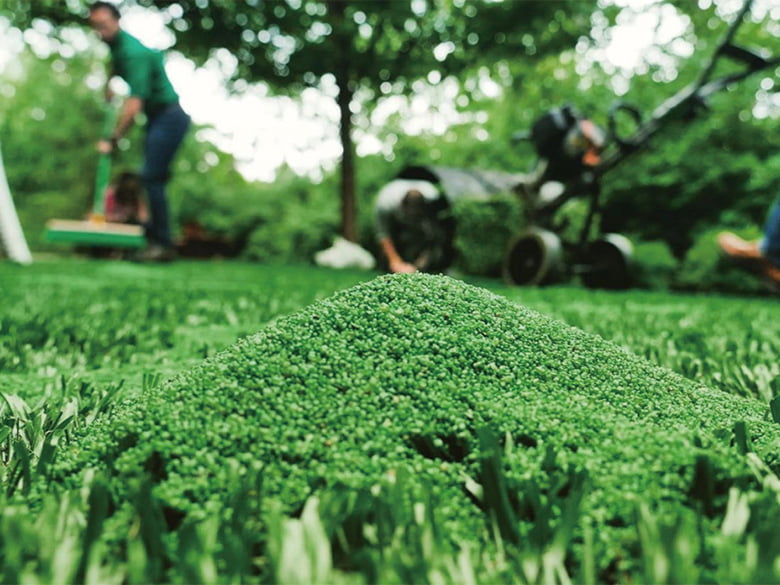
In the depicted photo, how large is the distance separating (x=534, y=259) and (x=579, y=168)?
2.91 feet

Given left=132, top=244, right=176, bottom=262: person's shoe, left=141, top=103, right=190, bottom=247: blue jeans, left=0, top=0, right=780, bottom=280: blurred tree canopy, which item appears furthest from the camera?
left=0, top=0, right=780, bottom=280: blurred tree canopy

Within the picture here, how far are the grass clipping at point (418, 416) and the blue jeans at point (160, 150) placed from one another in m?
4.91

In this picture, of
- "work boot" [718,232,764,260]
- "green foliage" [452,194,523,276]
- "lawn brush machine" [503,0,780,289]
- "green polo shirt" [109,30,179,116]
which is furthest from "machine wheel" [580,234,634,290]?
"green polo shirt" [109,30,179,116]

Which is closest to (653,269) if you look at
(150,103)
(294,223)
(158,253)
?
(158,253)

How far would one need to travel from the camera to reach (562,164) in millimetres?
5812

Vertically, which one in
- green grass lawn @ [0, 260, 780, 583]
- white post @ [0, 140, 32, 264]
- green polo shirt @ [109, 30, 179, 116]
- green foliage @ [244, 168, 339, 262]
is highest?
green foliage @ [244, 168, 339, 262]

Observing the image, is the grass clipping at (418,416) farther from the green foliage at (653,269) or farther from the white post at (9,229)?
the green foliage at (653,269)

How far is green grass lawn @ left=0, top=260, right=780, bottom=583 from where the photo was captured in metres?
0.80

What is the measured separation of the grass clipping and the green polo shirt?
5.08m

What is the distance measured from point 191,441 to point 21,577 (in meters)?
0.29

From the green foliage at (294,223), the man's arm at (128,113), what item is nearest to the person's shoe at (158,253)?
the man's arm at (128,113)

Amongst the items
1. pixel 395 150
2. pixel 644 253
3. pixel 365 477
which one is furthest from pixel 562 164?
pixel 395 150

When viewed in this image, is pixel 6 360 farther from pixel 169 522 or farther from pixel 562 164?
pixel 562 164

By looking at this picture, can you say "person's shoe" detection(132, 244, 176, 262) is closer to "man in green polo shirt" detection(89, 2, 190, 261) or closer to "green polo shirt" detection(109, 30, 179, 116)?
"man in green polo shirt" detection(89, 2, 190, 261)
